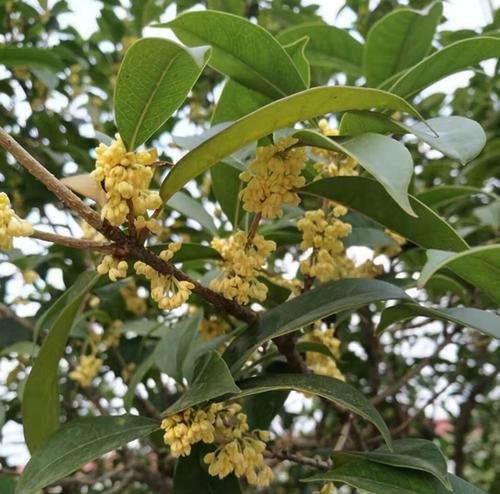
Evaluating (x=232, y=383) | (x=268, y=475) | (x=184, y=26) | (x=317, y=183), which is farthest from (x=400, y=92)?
(x=268, y=475)

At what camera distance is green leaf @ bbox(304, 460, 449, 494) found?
0.80 m

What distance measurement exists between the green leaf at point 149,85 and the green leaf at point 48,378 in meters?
0.24

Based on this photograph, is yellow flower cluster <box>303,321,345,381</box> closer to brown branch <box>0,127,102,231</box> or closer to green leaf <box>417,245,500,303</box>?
green leaf <box>417,245,500,303</box>

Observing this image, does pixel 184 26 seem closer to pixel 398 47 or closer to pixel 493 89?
pixel 398 47

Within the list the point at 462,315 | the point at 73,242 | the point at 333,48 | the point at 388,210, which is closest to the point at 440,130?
the point at 388,210

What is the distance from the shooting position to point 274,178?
83cm

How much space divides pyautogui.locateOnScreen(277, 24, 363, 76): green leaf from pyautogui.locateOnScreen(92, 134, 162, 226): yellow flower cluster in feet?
1.96

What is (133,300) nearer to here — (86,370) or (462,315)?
(86,370)

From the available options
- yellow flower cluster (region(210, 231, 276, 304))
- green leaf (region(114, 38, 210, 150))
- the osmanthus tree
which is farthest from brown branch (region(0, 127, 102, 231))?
yellow flower cluster (region(210, 231, 276, 304))

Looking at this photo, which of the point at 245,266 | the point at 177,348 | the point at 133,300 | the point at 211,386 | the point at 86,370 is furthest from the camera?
the point at 133,300

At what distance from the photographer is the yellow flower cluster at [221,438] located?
846mm

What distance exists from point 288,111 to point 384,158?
11cm

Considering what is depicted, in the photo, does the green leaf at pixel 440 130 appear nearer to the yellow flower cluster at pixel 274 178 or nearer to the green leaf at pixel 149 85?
the yellow flower cluster at pixel 274 178

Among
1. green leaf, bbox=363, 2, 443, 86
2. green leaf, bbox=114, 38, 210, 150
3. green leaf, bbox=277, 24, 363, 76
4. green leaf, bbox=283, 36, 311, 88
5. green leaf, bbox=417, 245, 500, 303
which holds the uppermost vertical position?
green leaf, bbox=277, 24, 363, 76
